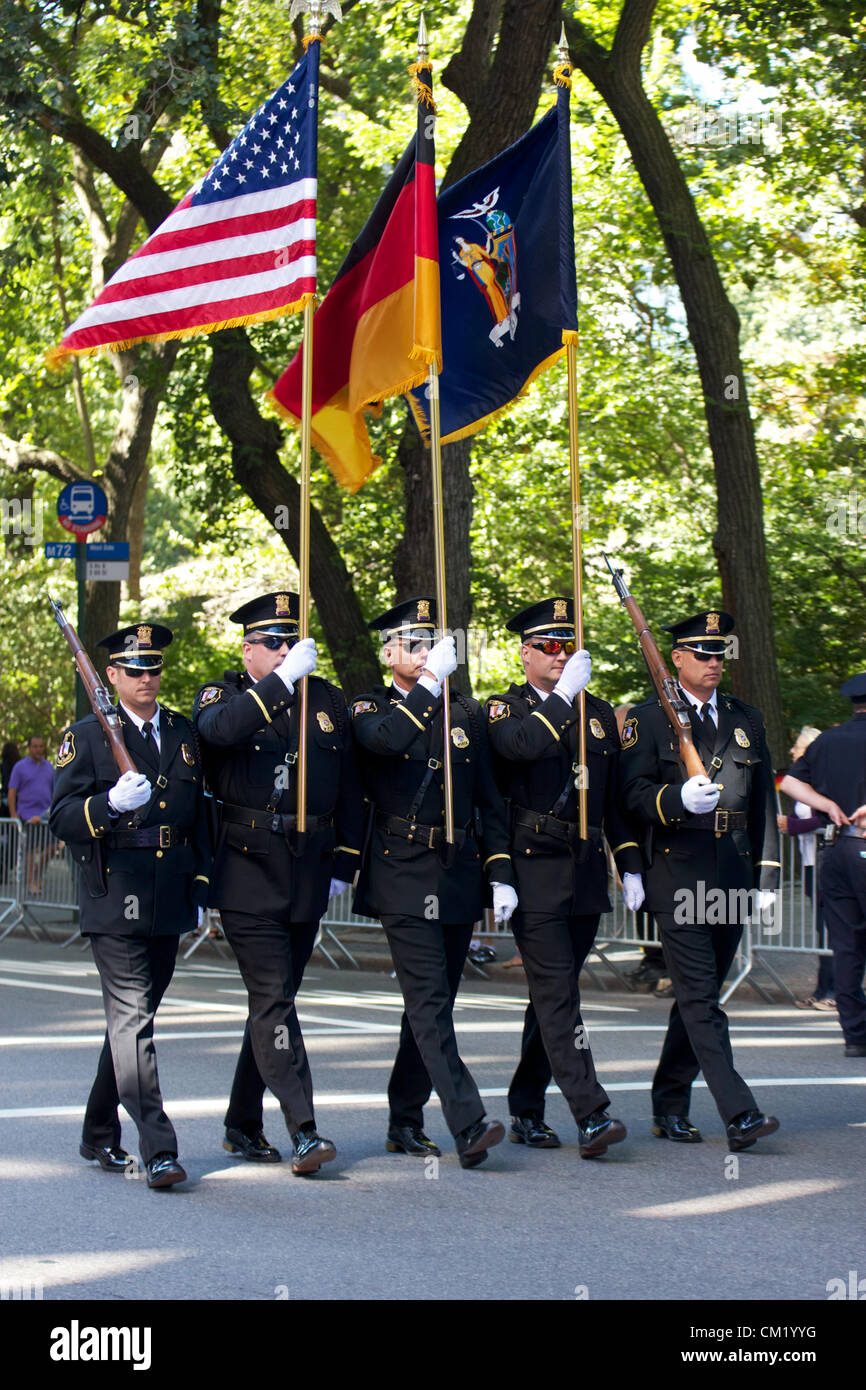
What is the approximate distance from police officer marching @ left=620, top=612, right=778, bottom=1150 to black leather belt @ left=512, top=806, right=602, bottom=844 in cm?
29

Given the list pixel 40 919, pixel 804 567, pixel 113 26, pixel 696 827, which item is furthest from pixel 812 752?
pixel 113 26

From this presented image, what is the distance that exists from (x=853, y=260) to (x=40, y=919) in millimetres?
14883

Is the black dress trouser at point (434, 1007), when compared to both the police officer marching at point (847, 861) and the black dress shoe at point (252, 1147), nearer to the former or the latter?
the black dress shoe at point (252, 1147)

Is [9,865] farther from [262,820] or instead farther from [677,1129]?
[677,1129]

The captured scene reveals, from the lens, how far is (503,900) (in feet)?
22.7

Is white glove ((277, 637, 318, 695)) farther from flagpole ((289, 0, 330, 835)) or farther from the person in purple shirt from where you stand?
the person in purple shirt

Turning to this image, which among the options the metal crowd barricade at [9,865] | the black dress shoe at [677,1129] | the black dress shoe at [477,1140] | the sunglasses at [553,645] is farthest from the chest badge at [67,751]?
the metal crowd barricade at [9,865]

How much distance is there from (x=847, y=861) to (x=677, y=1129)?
8.70 feet

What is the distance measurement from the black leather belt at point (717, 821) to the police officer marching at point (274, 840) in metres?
1.45

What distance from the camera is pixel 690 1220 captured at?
19.5 ft

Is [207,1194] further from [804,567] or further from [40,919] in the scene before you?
[804,567]

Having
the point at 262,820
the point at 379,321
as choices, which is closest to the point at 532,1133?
the point at 262,820

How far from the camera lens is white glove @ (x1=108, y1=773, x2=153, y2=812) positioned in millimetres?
6379

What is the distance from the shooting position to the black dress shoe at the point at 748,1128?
682cm
